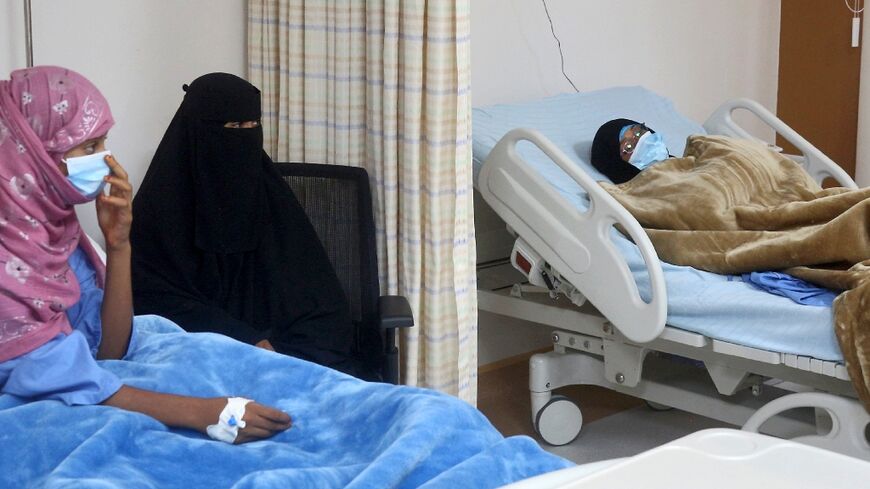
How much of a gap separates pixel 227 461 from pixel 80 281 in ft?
2.06

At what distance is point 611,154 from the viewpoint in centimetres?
367

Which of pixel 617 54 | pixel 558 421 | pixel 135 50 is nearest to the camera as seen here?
pixel 135 50

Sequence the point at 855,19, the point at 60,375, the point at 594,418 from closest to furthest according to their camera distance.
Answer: the point at 60,375 → the point at 594,418 → the point at 855,19

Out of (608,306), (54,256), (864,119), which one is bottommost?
(608,306)

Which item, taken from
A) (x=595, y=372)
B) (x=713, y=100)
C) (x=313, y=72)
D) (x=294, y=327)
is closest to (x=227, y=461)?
(x=294, y=327)

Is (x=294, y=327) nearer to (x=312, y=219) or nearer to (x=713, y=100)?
(x=312, y=219)

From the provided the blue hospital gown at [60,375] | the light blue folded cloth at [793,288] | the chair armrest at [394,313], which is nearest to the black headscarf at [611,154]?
the light blue folded cloth at [793,288]

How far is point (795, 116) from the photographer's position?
215 inches

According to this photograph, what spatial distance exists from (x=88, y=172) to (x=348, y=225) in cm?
112

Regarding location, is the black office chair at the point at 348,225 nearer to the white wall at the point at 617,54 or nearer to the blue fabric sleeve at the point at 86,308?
the blue fabric sleeve at the point at 86,308

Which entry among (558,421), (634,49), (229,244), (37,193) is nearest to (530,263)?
(558,421)

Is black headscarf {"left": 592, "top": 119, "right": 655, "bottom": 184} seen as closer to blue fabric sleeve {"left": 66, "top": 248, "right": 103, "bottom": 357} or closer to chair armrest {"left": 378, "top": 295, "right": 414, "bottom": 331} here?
chair armrest {"left": 378, "top": 295, "right": 414, "bottom": 331}

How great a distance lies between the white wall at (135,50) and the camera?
290cm

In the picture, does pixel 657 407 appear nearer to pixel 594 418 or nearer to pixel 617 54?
pixel 594 418
